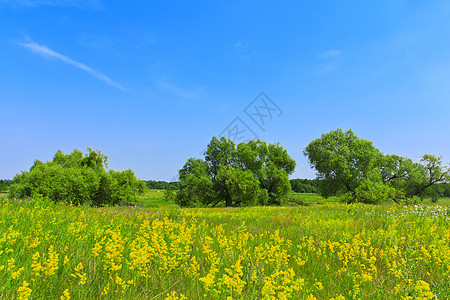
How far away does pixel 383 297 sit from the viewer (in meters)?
2.91

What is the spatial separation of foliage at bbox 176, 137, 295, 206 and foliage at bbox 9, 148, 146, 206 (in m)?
8.89

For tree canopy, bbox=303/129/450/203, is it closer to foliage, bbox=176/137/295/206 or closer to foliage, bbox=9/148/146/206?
foliage, bbox=176/137/295/206

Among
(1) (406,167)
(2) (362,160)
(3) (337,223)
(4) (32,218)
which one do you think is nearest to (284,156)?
(2) (362,160)

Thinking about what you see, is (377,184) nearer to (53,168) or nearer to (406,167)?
(406,167)

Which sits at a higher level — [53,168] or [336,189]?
[53,168]

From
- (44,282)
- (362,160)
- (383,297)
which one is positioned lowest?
(383,297)

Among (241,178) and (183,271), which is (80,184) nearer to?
(241,178)

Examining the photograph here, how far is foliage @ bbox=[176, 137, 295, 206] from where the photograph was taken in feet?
115

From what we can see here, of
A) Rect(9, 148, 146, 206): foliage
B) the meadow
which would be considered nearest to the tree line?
Rect(9, 148, 146, 206): foliage

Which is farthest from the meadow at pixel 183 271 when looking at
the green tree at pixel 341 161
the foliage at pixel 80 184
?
the green tree at pixel 341 161

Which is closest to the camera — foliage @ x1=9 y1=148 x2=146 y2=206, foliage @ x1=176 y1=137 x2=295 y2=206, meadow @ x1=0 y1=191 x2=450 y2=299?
meadow @ x1=0 y1=191 x2=450 y2=299

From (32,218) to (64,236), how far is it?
6.32 feet

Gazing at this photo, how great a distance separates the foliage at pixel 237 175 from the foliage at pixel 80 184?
8886 mm

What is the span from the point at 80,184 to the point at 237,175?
70.9 ft
